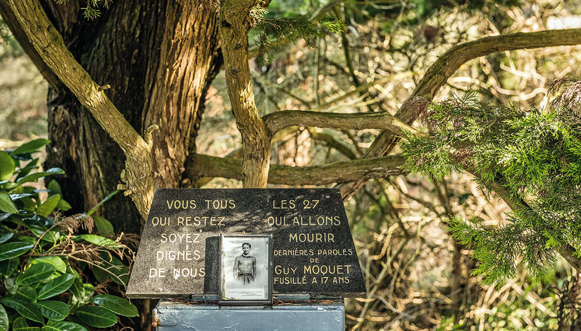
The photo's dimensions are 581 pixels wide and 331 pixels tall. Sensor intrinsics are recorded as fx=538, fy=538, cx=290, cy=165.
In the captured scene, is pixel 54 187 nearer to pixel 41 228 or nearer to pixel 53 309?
pixel 41 228

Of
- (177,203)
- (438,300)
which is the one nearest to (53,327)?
(177,203)

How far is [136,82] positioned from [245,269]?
141 cm

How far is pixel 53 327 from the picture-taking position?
7.64 feet

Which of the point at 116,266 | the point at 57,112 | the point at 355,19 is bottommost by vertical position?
the point at 116,266

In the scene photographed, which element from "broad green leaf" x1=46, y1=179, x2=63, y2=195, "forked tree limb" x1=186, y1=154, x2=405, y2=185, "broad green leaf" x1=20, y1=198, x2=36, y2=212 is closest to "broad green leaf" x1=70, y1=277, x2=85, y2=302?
"broad green leaf" x1=20, y1=198, x2=36, y2=212

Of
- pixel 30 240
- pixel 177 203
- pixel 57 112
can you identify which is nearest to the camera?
pixel 177 203

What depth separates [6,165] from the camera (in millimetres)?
2908

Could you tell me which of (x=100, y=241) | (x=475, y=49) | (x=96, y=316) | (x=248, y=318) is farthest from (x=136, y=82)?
(x=475, y=49)

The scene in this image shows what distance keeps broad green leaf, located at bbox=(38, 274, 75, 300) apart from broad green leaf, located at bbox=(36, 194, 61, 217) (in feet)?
1.74

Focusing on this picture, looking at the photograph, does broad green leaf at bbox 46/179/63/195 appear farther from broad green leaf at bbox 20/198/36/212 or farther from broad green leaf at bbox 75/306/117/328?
broad green leaf at bbox 75/306/117/328

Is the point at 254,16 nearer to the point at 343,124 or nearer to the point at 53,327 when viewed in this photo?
the point at 343,124

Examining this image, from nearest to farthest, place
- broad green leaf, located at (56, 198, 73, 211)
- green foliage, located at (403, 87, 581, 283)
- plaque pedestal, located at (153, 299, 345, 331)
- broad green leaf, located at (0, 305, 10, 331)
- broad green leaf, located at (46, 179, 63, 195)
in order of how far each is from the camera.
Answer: green foliage, located at (403, 87, 581, 283)
plaque pedestal, located at (153, 299, 345, 331)
broad green leaf, located at (0, 305, 10, 331)
broad green leaf, located at (56, 198, 73, 211)
broad green leaf, located at (46, 179, 63, 195)

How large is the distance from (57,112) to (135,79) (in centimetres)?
58

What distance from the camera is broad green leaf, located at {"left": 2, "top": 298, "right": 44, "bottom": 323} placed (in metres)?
2.33
